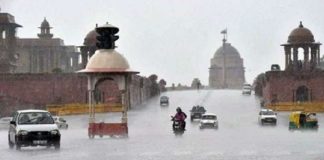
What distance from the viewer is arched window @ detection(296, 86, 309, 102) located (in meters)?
79.9

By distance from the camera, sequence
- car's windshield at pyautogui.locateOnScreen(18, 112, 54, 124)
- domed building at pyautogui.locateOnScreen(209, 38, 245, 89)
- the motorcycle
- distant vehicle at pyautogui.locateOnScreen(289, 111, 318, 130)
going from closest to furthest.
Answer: car's windshield at pyautogui.locateOnScreen(18, 112, 54, 124), the motorcycle, distant vehicle at pyautogui.locateOnScreen(289, 111, 318, 130), domed building at pyautogui.locateOnScreen(209, 38, 245, 89)

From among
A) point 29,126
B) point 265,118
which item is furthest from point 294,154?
point 265,118

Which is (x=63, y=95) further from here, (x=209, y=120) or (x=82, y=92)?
(x=209, y=120)

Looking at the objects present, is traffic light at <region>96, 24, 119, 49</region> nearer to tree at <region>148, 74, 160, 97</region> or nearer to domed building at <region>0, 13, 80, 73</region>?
tree at <region>148, 74, 160, 97</region>

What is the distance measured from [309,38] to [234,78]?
290ft

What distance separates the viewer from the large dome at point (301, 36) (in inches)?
3403

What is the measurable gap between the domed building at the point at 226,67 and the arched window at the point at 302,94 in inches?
3612

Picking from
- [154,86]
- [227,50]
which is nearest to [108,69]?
[154,86]

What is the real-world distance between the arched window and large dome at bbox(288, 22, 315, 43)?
802cm

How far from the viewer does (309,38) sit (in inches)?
3403

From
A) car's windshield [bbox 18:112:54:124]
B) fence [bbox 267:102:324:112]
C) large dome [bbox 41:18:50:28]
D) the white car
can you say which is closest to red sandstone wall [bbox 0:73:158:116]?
fence [bbox 267:102:324:112]

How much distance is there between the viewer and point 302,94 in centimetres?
8000

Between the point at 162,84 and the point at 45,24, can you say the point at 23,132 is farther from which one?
the point at 162,84

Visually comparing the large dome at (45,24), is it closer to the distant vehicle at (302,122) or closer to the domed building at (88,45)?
the domed building at (88,45)
